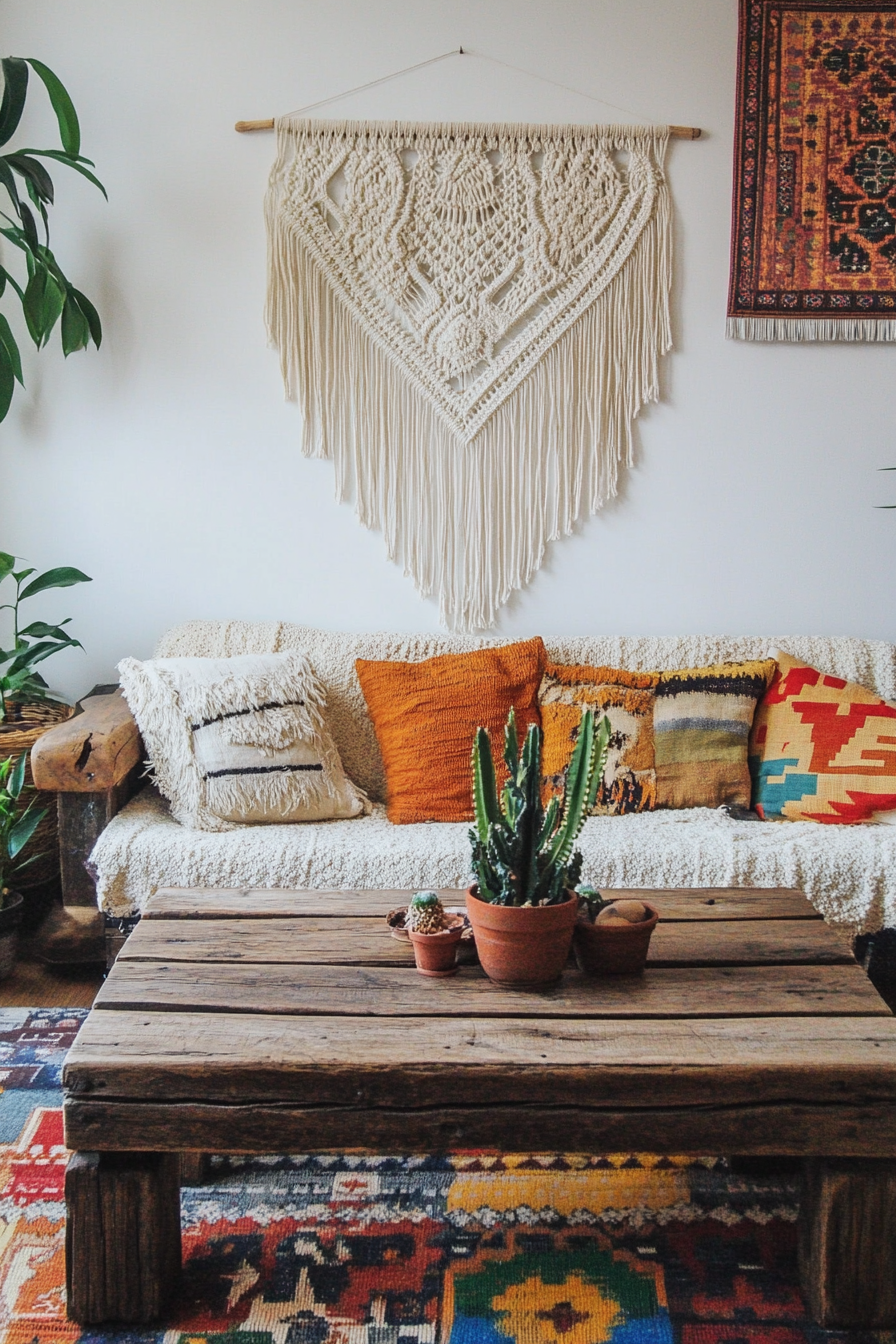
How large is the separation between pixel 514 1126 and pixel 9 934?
5.03 feet

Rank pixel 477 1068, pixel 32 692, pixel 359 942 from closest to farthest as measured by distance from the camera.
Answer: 1. pixel 477 1068
2. pixel 359 942
3. pixel 32 692

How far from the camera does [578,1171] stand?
5.54 ft

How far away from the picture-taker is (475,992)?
1.42m

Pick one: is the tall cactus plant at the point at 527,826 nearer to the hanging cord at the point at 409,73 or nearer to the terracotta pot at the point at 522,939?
the terracotta pot at the point at 522,939

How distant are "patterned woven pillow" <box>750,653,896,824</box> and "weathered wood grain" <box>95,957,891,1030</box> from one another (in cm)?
91

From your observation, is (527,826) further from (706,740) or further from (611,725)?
(706,740)

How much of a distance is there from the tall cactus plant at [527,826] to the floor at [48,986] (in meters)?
1.25

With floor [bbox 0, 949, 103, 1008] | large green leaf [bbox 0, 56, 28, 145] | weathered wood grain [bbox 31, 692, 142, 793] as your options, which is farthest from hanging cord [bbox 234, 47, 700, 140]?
floor [bbox 0, 949, 103, 1008]

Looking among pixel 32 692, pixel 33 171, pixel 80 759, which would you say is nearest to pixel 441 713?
pixel 80 759

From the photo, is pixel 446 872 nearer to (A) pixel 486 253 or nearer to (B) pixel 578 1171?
(B) pixel 578 1171

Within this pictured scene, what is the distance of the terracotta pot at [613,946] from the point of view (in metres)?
1.43

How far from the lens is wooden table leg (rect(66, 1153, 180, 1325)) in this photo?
1.32 m

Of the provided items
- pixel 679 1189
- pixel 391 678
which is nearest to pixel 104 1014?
pixel 679 1189

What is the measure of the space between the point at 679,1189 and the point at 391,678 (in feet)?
4.15
